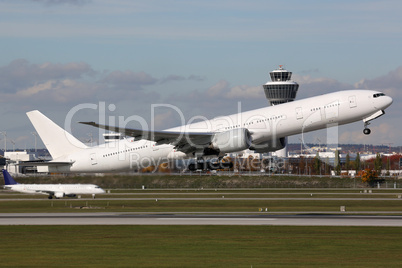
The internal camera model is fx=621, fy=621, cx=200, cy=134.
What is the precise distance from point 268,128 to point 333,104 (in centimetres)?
623

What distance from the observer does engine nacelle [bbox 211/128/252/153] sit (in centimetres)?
5588

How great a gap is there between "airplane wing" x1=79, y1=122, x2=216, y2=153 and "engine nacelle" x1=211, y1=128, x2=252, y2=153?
4.29 ft

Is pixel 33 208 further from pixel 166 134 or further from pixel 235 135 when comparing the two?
pixel 235 135

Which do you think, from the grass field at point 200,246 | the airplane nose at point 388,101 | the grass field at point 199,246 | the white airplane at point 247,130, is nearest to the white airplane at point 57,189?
the white airplane at point 247,130

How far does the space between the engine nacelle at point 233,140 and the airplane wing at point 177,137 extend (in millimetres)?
1309

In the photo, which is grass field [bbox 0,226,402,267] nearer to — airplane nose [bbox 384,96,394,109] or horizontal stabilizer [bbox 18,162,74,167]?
airplane nose [bbox 384,96,394,109]

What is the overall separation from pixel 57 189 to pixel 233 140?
5141cm

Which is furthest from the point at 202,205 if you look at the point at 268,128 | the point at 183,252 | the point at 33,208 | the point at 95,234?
the point at 183,252

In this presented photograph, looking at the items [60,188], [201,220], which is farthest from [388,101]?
[60,188]

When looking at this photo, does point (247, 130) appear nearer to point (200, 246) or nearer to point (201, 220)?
point (201, 220)

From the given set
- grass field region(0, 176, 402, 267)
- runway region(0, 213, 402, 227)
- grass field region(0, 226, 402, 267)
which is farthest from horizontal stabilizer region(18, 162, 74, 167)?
grass field region(0, 226, 402, 267)

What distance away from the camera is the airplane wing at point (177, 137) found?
56.6 meters

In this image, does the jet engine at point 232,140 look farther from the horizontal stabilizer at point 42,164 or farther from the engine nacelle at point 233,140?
the horizontal stabilizer at point 42,164

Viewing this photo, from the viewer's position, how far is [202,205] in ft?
270
